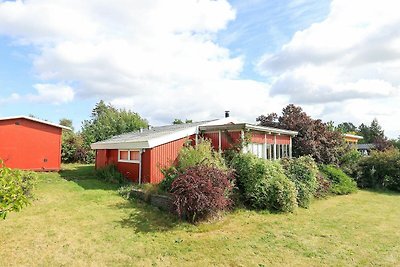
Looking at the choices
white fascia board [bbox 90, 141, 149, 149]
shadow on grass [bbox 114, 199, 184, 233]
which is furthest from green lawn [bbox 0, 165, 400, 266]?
white fascia board [bbox 90, 141, 149, 149]

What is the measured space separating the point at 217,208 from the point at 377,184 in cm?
1527

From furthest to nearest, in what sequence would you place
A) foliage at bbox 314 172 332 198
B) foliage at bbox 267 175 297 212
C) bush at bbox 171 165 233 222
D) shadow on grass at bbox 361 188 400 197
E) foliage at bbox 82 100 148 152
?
foliage at bbox 82 100 148 152
shadow on grass at bbox 361 188 400 197
foliage at bbox 314 172 332 198
foliage at bbox 267 175 297 212
bush at bbox 171 165 233 222

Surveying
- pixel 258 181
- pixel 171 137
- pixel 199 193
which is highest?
pixel 171 137

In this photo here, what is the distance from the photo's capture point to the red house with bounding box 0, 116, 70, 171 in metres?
18.2

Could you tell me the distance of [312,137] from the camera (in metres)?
22.3

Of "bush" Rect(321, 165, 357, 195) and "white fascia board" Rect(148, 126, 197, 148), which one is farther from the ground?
"white fascia board" Rect(148, 126, 197, 148)

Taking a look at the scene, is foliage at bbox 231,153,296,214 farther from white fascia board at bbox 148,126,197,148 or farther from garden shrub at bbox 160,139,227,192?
white fascia board at bbox 148,126,197,148

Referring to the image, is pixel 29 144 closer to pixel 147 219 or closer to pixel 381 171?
pixel 147 219

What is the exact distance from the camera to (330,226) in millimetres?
10523

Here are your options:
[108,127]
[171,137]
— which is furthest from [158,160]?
[108,127]

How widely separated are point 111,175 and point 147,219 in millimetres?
7511

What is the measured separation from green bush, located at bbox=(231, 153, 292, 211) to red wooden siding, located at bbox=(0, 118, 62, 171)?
43.3 feet

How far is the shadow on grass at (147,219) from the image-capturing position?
Answer: 9.48 meters

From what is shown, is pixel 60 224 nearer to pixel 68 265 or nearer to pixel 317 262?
pixel 68 265
